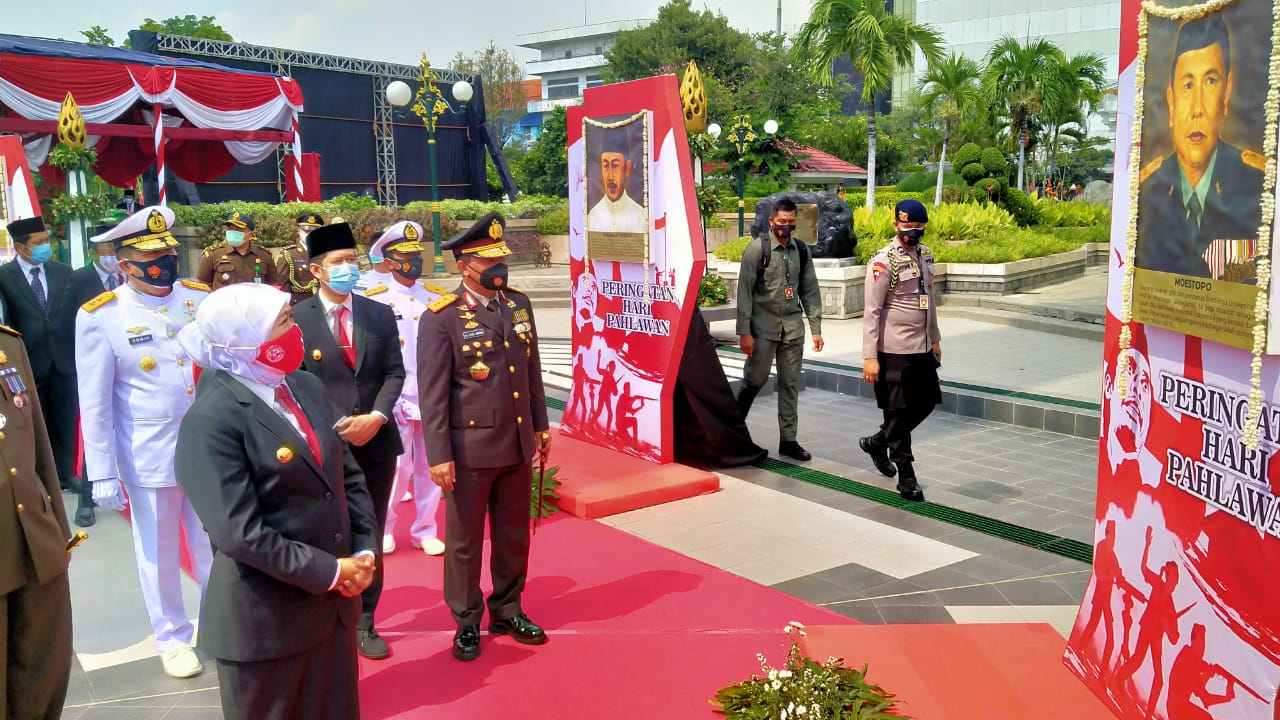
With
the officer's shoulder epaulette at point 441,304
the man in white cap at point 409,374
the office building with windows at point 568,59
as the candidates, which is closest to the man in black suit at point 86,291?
the man in white cap at point 409,374

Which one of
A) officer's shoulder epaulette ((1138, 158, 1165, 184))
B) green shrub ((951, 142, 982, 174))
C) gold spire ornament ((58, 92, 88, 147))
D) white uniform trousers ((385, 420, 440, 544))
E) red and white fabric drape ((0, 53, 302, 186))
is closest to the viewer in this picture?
officer's shoulder epaulette ((1138, 158, 1165, 184))

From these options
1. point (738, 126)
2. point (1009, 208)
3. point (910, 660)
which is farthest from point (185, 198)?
point (910, 660)

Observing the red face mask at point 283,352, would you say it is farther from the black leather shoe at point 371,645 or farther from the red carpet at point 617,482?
the red carpet at point 617,482

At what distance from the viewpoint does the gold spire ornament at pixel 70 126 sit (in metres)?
10.2

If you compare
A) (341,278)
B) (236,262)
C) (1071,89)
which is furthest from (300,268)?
(1071,89)

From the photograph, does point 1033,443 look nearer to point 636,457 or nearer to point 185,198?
point 636,457

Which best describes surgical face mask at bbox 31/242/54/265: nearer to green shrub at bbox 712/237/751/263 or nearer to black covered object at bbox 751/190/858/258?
green shrub at bbox 712/237/751/263

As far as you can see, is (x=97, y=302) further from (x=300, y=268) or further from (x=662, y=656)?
(x=662, y=656)

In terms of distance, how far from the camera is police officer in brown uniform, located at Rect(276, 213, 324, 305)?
22.0 feet

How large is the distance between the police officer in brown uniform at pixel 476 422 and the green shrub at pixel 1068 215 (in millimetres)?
23111

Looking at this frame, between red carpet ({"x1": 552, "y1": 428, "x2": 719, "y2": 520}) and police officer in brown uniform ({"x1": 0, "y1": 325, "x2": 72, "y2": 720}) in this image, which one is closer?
police officer in brown uniform ({"x1": 0, "y1": 325, "x2": 72, "y2": 720})

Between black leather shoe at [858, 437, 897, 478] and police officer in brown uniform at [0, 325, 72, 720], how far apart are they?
532 cm

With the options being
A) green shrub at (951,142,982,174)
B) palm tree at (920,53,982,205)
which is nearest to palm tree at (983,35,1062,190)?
palm tree at (920,53,982,205)

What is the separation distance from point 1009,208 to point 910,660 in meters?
22.6
